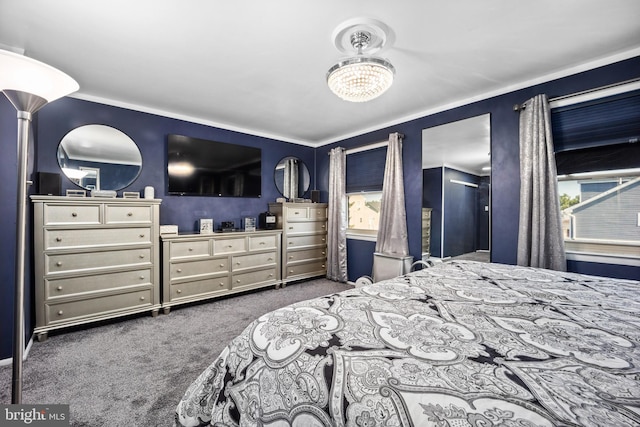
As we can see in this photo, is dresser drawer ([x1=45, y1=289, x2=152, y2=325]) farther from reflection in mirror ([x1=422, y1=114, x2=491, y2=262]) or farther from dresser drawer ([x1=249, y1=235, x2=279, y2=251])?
reflection in mirror ([x1=422, y1=114, x2=491, y2=262])

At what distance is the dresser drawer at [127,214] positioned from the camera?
275cm

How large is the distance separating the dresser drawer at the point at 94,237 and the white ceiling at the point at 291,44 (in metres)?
1.49

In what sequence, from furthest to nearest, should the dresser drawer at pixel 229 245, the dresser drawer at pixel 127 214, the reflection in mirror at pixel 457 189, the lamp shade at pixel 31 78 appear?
the dresser drawer at pixel 229 245, the reflection in mirror at pixel 457 189, the dresser drawer at pixel 127 214, the lamp shade at pixel 31 78

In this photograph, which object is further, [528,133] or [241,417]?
[528,133]

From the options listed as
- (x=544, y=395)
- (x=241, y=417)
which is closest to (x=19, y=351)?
(x=241, y=417)

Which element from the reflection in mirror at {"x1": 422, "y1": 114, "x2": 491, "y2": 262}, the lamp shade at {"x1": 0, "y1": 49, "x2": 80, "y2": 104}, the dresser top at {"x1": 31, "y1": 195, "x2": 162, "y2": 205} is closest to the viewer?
the lamp shade at {"x1": 0, "y1": 49, "x2": 80, "y2": 104}

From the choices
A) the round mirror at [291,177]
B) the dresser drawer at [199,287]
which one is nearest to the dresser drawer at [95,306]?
the dresser drawer at [199,287]

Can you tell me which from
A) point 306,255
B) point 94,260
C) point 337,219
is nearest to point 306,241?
point 306,255

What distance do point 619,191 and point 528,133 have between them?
829 millimetres

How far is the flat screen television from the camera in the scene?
355cm

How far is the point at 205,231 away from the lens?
11.7 feet

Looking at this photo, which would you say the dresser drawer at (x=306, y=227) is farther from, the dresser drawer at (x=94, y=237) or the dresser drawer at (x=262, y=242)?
the dresser drawer at (x=94, y=237)

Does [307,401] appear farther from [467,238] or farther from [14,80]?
[467,238]

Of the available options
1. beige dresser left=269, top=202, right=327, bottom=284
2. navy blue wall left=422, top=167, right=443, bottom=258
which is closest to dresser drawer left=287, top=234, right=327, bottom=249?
beige dresser left=269, top=202, right=327, bottom=284
